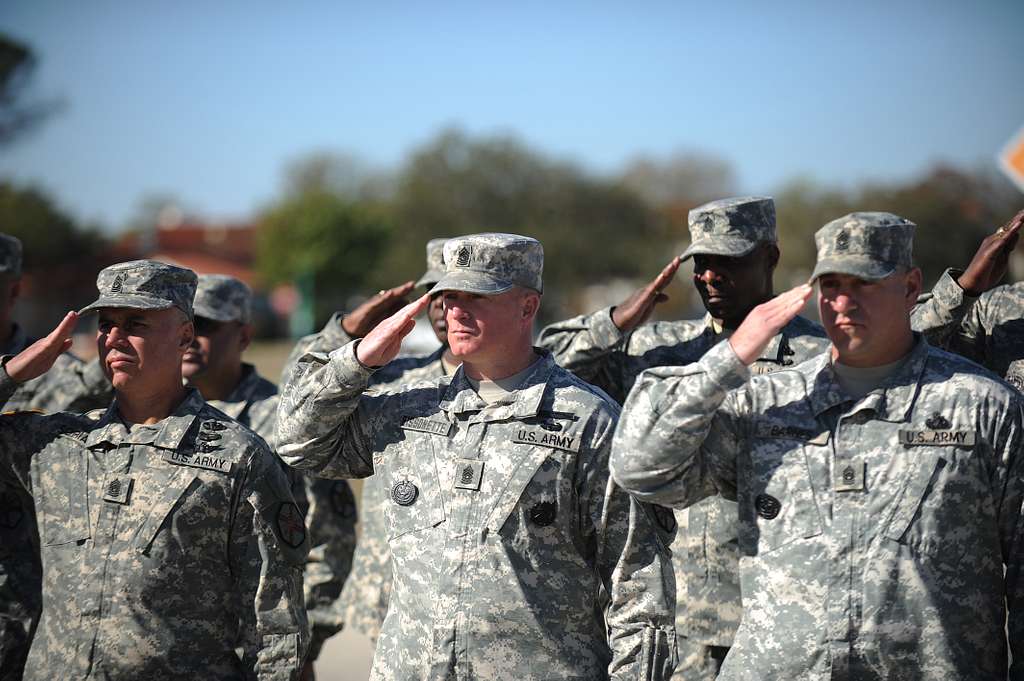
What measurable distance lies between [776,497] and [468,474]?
1047 mm

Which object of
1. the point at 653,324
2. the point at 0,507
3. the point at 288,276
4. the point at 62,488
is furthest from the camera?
the point at 288,276

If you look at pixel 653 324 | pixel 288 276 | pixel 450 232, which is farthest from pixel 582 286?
pixel 653 324

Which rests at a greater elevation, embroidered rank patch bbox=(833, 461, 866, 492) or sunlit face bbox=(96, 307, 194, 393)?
sunlit face bbox=(96, 307, 194, 393)

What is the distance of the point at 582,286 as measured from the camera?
5219 cm

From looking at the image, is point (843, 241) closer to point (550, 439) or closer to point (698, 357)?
point (550, 439)

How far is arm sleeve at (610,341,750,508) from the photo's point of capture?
11.2 ft

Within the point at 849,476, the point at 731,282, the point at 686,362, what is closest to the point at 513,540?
the point at 849,476

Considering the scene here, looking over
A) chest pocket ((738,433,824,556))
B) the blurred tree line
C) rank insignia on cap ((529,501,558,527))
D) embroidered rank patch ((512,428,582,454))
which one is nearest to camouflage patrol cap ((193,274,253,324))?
embroidered rank patch ((512,428,582,454))

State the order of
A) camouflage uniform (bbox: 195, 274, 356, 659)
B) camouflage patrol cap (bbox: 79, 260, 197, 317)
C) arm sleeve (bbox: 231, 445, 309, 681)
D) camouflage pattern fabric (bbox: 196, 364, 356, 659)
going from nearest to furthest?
arm sleeve (bbox: 231, 445, 309, 681), camouflage patrol cap (bbox: 79, 260, 197, 317), camouflage uniform (bbox: 195, 274, 356, 659), camouflage pattern fabric (bbox: 196, 364, 356, 659)

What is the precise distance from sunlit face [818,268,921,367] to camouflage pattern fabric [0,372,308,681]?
213 centimetres

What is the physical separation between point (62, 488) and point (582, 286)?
4824 cm

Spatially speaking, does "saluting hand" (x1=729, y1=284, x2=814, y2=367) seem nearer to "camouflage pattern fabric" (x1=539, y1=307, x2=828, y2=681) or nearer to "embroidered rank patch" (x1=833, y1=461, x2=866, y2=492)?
"embroidered rank patch" (x1=833, y1=461, x2=866, y2=492)

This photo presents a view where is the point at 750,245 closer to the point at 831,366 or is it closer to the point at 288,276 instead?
the point at 831,366

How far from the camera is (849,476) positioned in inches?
137
